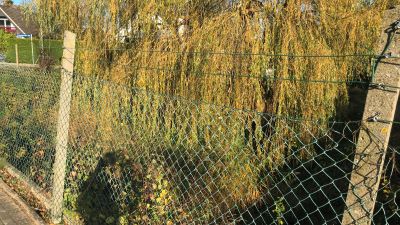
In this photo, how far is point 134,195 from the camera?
3275 mm

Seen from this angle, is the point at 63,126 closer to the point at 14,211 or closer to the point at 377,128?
the point at 14,211

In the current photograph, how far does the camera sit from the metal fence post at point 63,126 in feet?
11.1

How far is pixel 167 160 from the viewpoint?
140 inches

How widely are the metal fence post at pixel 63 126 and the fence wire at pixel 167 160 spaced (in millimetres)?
57

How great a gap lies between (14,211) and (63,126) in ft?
3.71

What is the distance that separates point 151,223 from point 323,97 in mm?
2225

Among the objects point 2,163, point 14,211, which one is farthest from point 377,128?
point 2,163

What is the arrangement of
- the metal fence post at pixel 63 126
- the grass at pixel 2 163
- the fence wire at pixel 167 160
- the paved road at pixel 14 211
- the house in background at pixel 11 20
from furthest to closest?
1. the house in background at pixel 11 20
2. the grass at pixel 2 163
3. the paved road at pixel 14 211
4. the metal fence post at pixel 63 126
5. the fence wire at pixel 167 160

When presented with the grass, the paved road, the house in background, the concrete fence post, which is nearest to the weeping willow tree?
the paved road

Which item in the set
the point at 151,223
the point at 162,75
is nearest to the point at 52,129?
the point at 162,75

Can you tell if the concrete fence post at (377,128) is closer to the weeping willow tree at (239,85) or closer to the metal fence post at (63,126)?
the weeping willow tree at (239,85)

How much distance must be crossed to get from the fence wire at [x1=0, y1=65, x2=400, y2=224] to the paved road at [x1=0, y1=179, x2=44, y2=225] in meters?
0.27

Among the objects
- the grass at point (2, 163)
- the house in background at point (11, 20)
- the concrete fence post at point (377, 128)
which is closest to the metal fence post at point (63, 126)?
the grass at point (2, 163)

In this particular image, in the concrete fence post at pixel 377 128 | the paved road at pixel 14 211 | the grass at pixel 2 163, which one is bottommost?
the paved road at pixel 14 211
